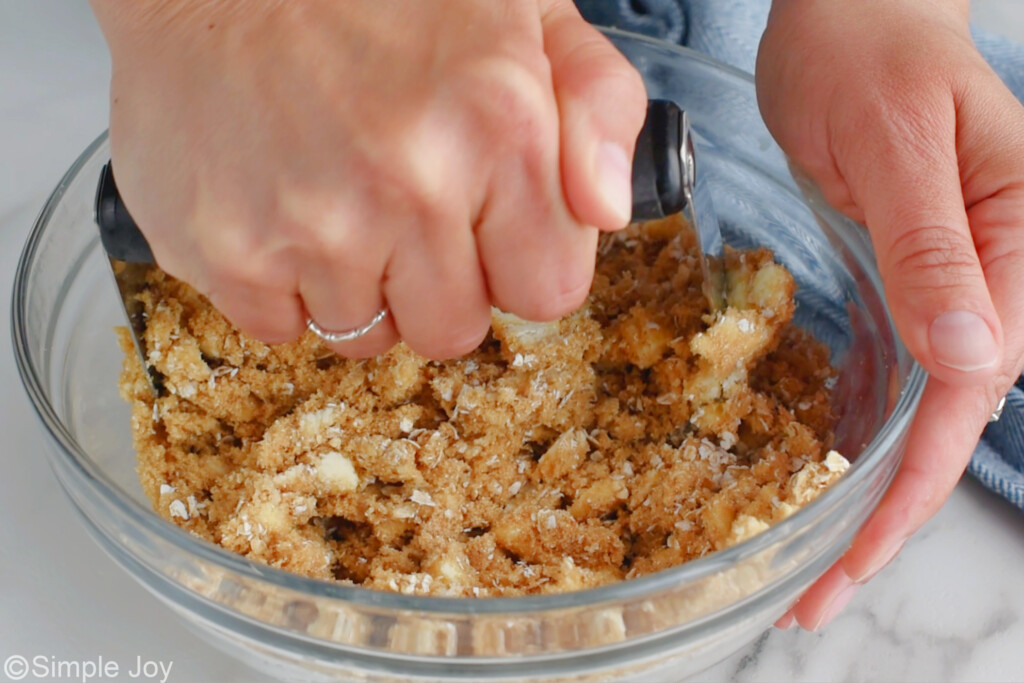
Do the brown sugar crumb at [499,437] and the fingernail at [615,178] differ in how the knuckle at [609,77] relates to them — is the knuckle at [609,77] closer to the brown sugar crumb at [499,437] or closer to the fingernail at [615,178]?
the fingernail at [615,178]

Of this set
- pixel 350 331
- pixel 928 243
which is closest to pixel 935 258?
pixel 928 243

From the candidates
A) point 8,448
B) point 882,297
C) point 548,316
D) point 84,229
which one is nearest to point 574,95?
point 548,316

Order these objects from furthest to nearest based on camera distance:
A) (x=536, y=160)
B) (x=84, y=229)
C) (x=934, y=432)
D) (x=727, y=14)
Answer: (x=727, y=14), (x=84, y=229), (x=934, y=432), (x=536, y=160)

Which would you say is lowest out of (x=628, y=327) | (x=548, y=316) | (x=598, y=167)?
(x=628, y=327)

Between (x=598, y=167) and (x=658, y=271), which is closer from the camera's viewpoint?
(x=598, y=167)

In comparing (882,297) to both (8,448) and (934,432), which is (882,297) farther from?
(8,448)

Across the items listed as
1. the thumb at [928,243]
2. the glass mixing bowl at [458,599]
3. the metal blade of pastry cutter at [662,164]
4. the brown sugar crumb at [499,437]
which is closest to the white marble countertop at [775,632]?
the glass mixing bowl at [458,599]

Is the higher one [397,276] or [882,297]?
[397,276]
